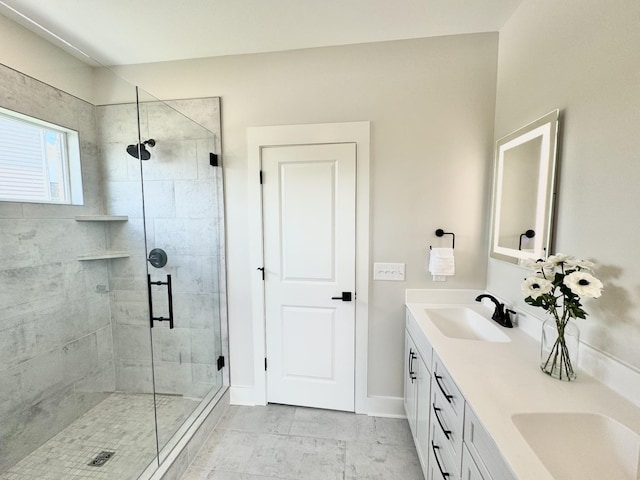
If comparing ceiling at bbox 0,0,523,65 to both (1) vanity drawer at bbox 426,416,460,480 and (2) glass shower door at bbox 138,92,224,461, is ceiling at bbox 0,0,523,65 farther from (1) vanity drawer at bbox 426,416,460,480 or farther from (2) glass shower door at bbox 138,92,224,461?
(1) vanity drawer at bbox 426,416,460,480

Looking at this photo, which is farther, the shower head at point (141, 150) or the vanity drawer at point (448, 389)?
the shower head at point (141, 150)

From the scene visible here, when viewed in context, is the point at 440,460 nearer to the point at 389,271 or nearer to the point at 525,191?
the point at 389,271

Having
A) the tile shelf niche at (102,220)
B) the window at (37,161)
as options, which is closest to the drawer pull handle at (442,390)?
the tile shelf niche at (102,220)

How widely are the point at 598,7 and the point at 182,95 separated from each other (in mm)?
2451

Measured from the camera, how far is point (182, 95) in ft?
6.86

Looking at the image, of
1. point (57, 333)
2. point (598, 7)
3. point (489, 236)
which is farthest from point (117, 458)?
point (598, 7)

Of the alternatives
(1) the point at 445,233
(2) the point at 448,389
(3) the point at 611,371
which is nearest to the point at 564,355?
(3) the point at 611,371

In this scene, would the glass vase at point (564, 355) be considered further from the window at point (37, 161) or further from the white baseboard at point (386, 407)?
the window at point (37, 161)

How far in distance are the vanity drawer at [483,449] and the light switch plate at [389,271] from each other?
1085 millimetres

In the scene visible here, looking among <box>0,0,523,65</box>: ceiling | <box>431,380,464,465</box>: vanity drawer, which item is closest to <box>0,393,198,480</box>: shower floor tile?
<box>431,380,464,465</box>: vanity drawer

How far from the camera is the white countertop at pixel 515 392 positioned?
713mm

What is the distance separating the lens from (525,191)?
1.49 metres

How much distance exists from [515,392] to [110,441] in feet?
7.80

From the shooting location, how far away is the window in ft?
5.02
